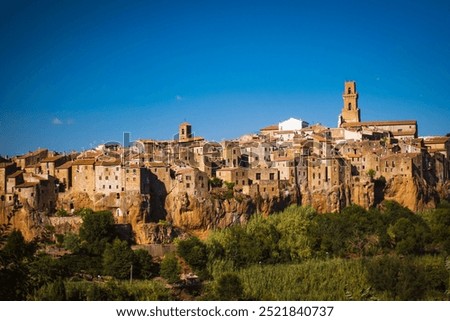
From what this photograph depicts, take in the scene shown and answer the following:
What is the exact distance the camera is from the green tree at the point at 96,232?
18453 mm

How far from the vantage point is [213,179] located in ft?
74.5

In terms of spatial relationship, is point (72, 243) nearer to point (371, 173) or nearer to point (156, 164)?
point (156, 164)

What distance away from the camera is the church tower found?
34594 mm

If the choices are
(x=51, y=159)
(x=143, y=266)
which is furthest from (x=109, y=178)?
(x=143, y=266)

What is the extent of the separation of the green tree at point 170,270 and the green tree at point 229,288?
161cm

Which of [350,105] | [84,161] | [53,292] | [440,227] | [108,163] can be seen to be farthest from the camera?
[350,105]

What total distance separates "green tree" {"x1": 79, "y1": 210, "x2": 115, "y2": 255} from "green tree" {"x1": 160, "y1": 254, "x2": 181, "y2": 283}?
183 centimetres

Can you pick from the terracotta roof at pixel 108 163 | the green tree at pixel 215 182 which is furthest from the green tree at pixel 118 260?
the green tree at pixel 215 182

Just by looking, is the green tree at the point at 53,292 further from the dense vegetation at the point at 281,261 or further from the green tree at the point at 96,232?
the green tree at the point at 96,232

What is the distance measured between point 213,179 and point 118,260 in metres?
5.96

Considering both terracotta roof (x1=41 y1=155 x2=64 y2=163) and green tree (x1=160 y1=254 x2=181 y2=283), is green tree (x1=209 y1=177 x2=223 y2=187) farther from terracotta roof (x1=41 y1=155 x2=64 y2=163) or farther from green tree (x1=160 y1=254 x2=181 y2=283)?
green tree (x1=160 y1=254 x2=181 y2=283)

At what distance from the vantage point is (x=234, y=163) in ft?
80.5

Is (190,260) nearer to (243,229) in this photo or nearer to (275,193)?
(243,229)

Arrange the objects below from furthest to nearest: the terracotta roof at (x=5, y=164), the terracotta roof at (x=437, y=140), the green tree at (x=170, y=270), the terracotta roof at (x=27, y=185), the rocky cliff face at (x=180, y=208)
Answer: the terracotta roof at (x=437, y=140)
the terracotta roof at (x=5, y=164)
the terracotta roof at (x=27, y=185)
the rocky cliff face at (x=180, y=208)
the green tree at (x=170, y=270)
